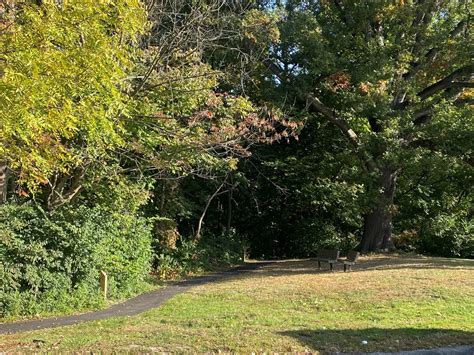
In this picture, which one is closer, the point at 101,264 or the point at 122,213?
the point at 101,264

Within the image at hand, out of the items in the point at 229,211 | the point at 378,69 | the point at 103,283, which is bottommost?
the point at 103,283

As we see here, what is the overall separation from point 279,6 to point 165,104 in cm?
851

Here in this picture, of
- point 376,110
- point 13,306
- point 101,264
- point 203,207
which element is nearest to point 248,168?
point 203,207

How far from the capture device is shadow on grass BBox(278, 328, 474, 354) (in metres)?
7.66

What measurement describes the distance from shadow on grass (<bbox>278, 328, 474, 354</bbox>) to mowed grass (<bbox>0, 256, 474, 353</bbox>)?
0.6 inches

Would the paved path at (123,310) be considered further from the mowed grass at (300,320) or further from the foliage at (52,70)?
the foliage at (52,70)

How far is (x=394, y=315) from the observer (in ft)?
33.6

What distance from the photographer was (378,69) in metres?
20.5

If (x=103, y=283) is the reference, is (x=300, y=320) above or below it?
below

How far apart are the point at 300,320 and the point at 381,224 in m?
16.0

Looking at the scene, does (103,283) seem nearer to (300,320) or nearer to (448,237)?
(300,320)

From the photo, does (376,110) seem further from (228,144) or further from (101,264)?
(101,264)

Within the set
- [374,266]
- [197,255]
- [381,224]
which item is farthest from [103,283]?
[381,224]

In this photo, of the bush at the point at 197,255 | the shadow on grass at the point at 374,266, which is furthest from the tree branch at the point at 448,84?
the bush at the point at 197,255
